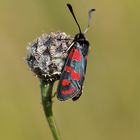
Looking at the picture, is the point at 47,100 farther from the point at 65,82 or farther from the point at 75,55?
the point at 75,55

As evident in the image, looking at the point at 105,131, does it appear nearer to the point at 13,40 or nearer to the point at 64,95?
the point at 13,40

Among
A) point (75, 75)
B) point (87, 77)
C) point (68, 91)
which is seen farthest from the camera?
point (87, 77)

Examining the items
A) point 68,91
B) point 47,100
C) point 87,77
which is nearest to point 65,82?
point 68,91

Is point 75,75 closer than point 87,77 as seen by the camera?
Yes

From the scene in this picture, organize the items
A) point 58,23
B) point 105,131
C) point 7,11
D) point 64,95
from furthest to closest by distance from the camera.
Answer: point 7,11 → point 58,23 → point 105,131 → point 64,95

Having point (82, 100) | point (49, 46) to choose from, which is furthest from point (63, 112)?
point (49, 46)

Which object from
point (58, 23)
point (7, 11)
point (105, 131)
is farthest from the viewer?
point (7, 11)

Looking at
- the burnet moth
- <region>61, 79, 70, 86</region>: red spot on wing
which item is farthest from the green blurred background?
<region>61, 79, 70, 86</region>: red spot on wing
